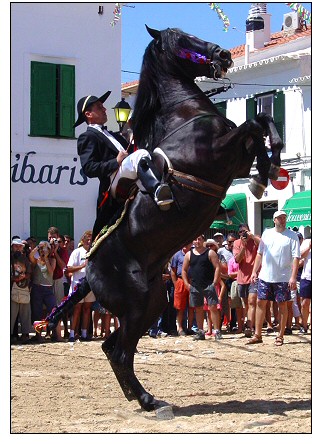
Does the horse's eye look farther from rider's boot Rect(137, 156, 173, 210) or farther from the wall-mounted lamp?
the wall-mounted lamp

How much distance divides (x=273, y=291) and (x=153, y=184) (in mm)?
5404

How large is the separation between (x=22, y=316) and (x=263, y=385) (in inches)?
223

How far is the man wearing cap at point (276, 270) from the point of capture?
9.84 m

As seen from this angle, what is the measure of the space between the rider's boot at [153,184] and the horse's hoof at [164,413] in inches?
59.0

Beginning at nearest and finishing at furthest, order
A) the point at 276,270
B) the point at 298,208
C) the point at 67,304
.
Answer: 1. the point at 298,208
2. the point at 67,304
3. the point at 276,270

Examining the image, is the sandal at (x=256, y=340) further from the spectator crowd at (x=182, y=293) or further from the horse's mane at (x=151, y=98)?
the horse's mane at (x=151, y=98)

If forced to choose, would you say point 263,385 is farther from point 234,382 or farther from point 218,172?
point 218,172

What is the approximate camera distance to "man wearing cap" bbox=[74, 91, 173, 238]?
6.10 m

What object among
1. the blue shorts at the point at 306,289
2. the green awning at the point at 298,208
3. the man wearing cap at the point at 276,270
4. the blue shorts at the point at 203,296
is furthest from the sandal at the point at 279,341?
the blue shorts at the point at 306,289

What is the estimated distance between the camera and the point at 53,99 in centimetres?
1841

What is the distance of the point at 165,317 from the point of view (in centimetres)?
1371

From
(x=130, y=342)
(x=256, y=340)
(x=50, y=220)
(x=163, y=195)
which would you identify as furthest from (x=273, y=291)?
(x=50, y=220)

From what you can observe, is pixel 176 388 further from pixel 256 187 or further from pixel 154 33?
pixel 154 33
